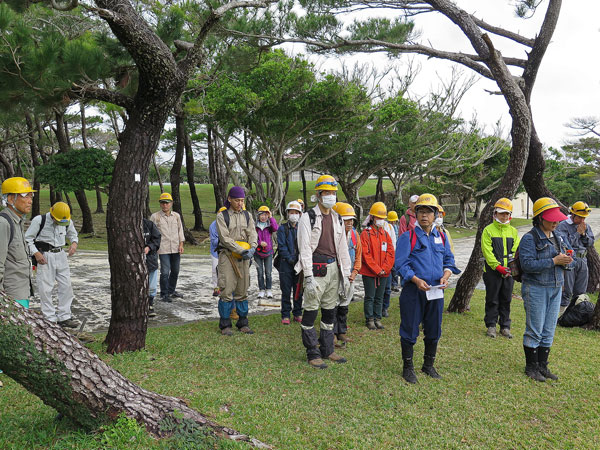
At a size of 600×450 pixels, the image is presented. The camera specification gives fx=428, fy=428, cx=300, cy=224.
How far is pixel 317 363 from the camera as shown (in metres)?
4.77

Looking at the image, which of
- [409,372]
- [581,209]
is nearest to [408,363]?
[409,372]

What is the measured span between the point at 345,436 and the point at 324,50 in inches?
288

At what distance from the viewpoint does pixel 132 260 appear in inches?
191

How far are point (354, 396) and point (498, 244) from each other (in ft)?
10.9

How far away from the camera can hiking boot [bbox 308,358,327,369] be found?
475cm

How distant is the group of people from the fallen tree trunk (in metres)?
2.14

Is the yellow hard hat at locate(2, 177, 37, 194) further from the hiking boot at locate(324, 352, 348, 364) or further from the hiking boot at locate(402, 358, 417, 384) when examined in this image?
the hiking boot at locate(402, 358, 417, 384)

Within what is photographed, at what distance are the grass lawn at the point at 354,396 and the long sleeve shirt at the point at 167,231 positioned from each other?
2179mm

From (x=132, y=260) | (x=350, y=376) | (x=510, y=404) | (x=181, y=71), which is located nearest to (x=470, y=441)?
(x=510, y=404)

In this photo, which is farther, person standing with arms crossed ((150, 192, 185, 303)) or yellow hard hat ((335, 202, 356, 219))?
person standing with arms crossed ((150, 192, 185, 303))

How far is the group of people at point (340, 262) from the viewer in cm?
445

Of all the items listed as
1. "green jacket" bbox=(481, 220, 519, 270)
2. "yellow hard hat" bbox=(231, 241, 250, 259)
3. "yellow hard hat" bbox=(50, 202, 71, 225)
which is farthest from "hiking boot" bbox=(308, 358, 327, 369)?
"yellow hard hat" bbox=(50, 202, 71, 225)

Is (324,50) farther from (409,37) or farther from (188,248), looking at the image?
(188,248)

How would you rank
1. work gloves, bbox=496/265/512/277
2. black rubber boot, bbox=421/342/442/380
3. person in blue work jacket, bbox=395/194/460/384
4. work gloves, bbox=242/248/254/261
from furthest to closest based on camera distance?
1. work gloves, bbox=496/265/512/277
2. work gloves, bbox=242/248/254/261
3. black rubber boot, bbox=421/342/442/380
4. person in blue work jacket, bbox=395/194/460/384
